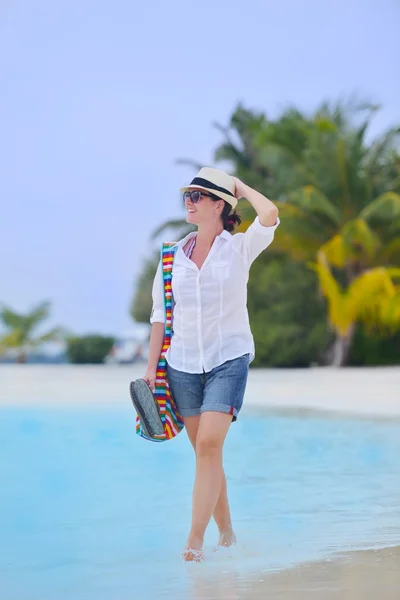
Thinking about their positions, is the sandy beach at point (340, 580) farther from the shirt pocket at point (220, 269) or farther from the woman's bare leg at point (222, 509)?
the shirt pocket at point (220, 269)

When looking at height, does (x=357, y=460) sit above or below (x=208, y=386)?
below

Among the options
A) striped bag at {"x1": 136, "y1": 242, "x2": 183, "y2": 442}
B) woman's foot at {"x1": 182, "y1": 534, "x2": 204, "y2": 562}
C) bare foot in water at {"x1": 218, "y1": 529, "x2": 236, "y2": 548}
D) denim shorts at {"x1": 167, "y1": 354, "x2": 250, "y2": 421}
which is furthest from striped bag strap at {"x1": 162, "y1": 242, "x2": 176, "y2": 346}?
bare foot in water at {"x1": 218, "y1": 529, "x2": 236, "y2": 548}

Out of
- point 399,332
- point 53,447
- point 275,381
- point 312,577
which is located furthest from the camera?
point 399,332

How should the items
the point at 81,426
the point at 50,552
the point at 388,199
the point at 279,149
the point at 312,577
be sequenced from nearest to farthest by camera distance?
1. the point at 312,577
2. the point at 50,552
3. the point at 81,426
4. the point at 388,199
5. the point at 279,149

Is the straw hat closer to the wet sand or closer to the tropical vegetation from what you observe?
the wet sand

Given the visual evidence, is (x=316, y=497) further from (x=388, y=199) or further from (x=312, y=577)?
(x=388, y=199)

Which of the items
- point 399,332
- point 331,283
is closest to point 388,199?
point 331,283

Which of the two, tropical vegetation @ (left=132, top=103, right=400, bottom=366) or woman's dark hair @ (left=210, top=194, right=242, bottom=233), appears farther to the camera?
tropical vegetation @ (left=132, top=103, right=400, bottom=366)

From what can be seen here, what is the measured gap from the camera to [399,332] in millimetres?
27562

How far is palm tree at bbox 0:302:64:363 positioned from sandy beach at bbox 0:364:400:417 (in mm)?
9404

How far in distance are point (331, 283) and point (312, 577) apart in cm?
2018

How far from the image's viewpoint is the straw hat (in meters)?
4.67

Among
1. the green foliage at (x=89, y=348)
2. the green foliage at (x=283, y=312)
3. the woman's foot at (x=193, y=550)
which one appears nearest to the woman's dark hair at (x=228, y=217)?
the woman's foot at (x=193, y=550)

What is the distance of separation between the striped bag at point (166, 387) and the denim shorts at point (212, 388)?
0.03m
